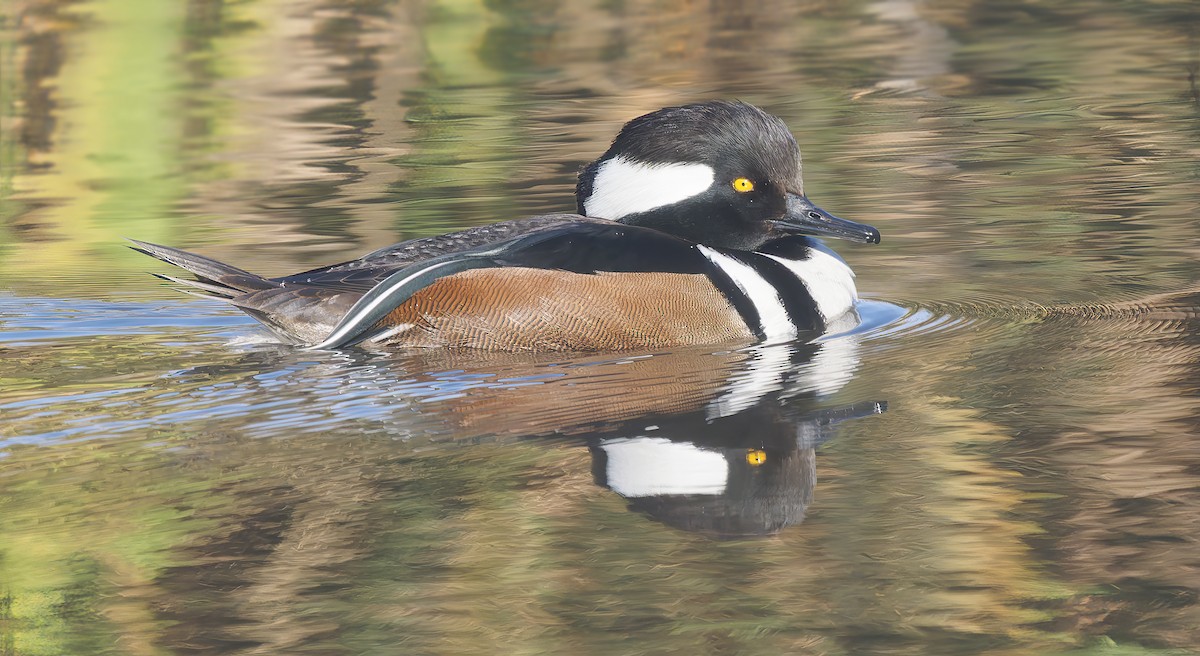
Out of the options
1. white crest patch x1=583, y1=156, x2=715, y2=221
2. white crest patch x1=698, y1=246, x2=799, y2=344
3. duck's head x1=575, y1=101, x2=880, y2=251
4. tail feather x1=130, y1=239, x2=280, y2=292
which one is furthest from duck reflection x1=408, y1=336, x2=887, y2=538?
tail feather x1=130, y1=239, x2=280, y2=292

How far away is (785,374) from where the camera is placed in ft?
19.5

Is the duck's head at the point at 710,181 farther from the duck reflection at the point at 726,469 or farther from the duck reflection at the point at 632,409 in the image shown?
the duck reflection at the point at 726,469

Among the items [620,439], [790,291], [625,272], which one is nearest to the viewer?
[620,439]

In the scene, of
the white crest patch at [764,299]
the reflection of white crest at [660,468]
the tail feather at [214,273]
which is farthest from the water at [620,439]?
the tail feather at [214,273]

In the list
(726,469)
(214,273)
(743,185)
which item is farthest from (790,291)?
(214,273)

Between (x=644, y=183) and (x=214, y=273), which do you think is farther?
(x=644, y=183)

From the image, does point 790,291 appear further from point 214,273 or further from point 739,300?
point 214,273

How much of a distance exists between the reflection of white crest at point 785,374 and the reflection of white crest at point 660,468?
0.40m

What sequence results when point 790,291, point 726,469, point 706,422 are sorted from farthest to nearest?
point 790,291
point 706,422
point 726,469

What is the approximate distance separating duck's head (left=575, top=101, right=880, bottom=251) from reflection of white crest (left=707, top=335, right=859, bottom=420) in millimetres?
618

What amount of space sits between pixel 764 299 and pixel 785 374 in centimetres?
66

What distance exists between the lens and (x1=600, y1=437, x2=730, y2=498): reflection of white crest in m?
4.59

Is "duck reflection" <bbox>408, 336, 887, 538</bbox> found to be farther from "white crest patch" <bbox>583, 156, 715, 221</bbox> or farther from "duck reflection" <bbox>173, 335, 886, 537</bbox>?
"white crest patch" <bbox>583, 156, 715, 221</bbox>

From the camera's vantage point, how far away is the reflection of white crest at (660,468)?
4.59m
